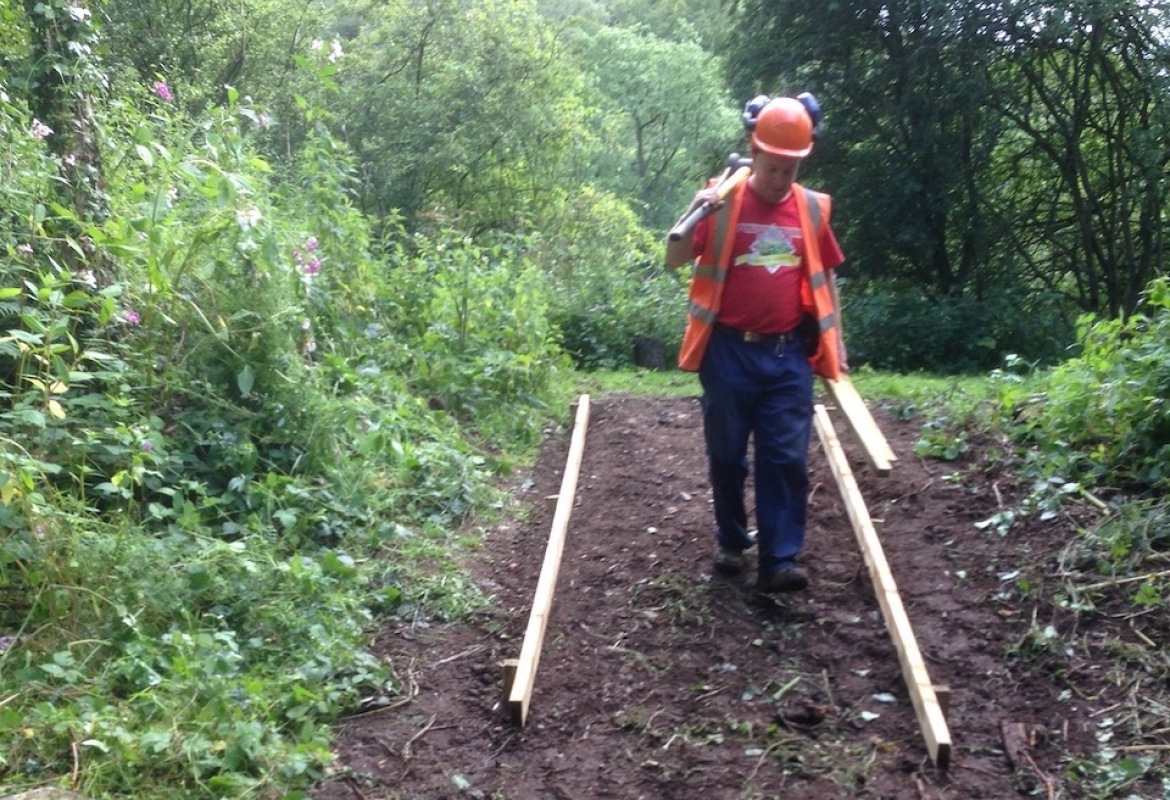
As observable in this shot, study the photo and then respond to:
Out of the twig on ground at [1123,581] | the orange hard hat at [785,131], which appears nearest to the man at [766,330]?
the orange hard hat at [785,131]

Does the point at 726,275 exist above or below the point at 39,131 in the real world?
below

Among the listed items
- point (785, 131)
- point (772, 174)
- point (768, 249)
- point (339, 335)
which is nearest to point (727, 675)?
point (768, 249)

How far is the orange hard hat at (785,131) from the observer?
4.71 m

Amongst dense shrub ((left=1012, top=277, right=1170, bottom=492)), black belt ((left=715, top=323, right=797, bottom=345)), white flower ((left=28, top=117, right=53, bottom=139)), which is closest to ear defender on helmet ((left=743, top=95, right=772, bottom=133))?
black belt ((left=715, top=323, right=797, bottom=345))

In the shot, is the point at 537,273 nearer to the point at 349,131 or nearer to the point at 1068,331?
the point at 1068,331

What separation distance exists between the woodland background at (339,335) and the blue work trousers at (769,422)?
134 centimetres

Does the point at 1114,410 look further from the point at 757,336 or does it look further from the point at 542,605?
the point at 542,605

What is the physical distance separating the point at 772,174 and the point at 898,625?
199 cm

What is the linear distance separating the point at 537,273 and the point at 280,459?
16.6 feet

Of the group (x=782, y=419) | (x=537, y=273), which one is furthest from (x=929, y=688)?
(x=537, y=273)

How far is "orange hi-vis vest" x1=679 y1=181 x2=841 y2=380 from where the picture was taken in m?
4.92

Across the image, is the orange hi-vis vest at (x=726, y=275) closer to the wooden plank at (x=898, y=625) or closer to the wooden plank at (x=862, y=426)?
the wooden plank at (x=862, y=426)

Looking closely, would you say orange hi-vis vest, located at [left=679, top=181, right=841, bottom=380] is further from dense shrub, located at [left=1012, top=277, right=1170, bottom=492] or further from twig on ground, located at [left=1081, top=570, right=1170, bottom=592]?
dense shrub, located at [left=1012, top=277, right=1170, bottom=492]

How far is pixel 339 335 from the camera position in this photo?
742cm
